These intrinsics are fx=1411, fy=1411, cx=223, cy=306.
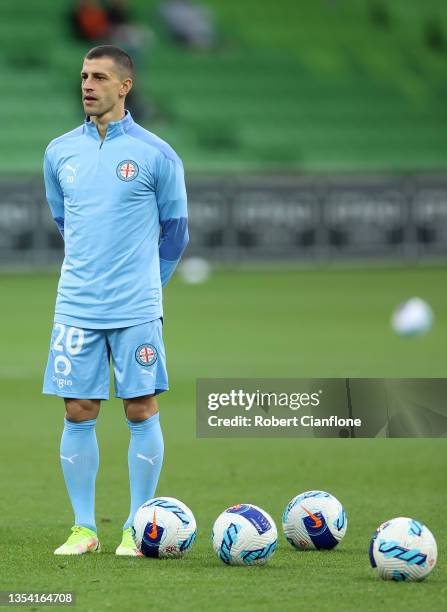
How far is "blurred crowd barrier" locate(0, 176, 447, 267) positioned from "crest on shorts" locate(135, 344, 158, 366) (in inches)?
791

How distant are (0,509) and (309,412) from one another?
176 cm

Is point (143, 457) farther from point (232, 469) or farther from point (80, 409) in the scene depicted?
point (232, 469)

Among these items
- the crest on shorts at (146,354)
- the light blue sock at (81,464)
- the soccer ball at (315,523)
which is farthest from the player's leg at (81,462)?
the soccer ball at (315,523)

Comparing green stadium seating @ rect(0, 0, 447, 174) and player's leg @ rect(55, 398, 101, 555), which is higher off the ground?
green stadium seating @ rect(0, 0, 447, 174)

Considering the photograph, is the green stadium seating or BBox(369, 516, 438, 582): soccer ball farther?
the green stadium seating

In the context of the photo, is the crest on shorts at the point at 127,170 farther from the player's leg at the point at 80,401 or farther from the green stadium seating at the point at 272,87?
the green stadium seating at the point at 272,87

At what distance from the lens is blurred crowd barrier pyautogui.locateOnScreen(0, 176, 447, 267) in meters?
26.8

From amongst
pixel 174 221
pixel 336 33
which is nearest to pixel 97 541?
pixel 174 221

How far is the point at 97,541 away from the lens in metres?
6.39

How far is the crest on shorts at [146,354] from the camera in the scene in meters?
6.27

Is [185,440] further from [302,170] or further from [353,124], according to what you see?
[353,124]

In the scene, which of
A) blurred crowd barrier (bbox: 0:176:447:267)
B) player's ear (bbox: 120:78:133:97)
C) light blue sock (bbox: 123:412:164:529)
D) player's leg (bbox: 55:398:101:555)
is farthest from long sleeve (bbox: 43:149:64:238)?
blurred crowd barrier (bbox: 0:176:447:267)

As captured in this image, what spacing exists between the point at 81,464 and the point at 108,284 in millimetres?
836

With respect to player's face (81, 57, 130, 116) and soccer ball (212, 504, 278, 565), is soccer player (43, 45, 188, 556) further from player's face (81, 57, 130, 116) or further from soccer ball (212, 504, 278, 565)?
soccer ball (212, 504, 278, 565)
